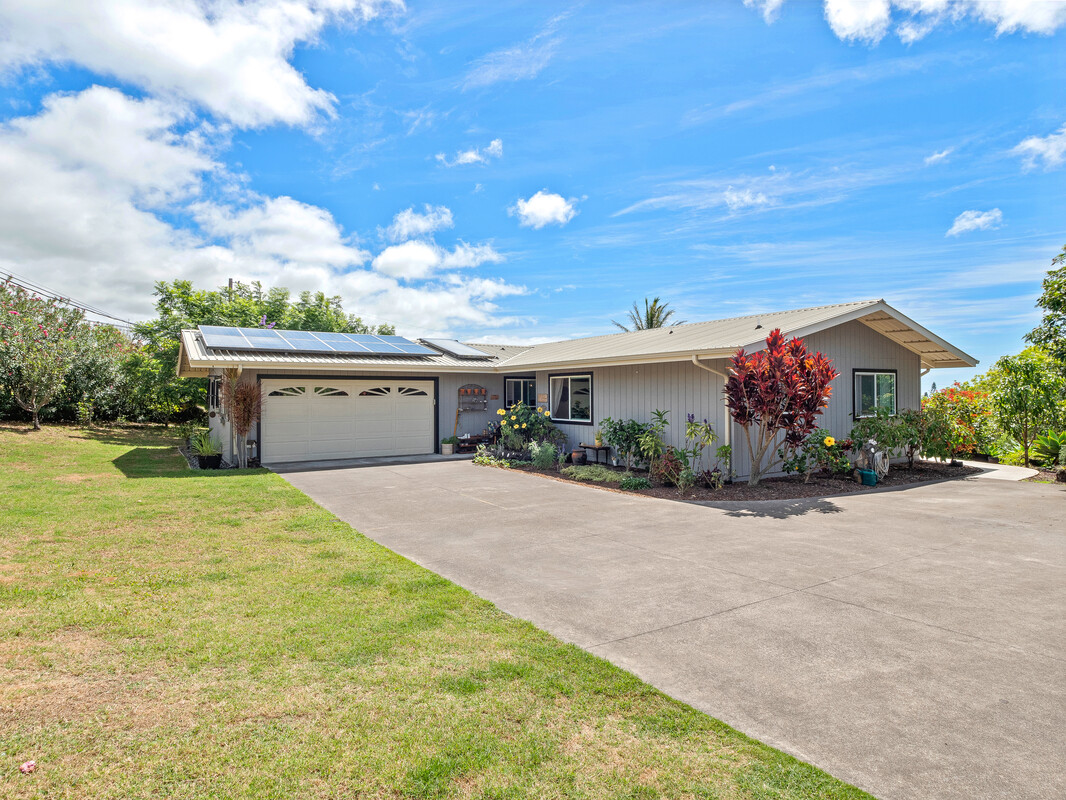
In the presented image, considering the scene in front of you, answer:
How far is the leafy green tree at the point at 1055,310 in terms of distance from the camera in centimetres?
1141

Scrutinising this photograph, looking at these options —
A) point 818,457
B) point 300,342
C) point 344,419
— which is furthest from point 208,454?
point 818,457

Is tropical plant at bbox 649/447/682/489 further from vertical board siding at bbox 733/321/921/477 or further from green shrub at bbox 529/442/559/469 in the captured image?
green shrub at bbox 529/442/559/469

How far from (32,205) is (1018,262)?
89.0 ft

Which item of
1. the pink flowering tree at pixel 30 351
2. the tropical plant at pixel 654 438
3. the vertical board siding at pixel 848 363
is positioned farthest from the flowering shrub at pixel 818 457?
the pink flowering tree at pixel 30 351

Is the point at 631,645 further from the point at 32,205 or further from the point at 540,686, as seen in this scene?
the point at 32,205

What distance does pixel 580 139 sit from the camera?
40.2ft

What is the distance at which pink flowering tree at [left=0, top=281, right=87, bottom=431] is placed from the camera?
15586mm

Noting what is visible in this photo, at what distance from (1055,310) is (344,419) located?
16232 mm

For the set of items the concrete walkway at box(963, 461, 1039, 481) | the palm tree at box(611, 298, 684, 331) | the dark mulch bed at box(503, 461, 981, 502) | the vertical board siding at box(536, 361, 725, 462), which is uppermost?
the palm tree at box(611, 298, 684, 331)

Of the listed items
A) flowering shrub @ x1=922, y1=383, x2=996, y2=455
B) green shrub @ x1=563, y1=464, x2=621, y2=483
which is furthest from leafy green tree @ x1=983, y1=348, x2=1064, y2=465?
green shrub @ x1=563, y1=464, x2=621, y2=483

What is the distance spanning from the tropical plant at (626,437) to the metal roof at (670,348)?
1.37 m

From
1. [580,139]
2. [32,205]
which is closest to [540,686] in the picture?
[580,139]

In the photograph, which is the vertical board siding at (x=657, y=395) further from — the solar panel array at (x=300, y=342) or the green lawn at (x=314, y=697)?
the green lawn at (x=314, y=697)

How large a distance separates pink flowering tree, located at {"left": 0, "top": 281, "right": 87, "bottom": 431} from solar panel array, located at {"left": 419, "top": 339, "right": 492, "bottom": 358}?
10815mm
